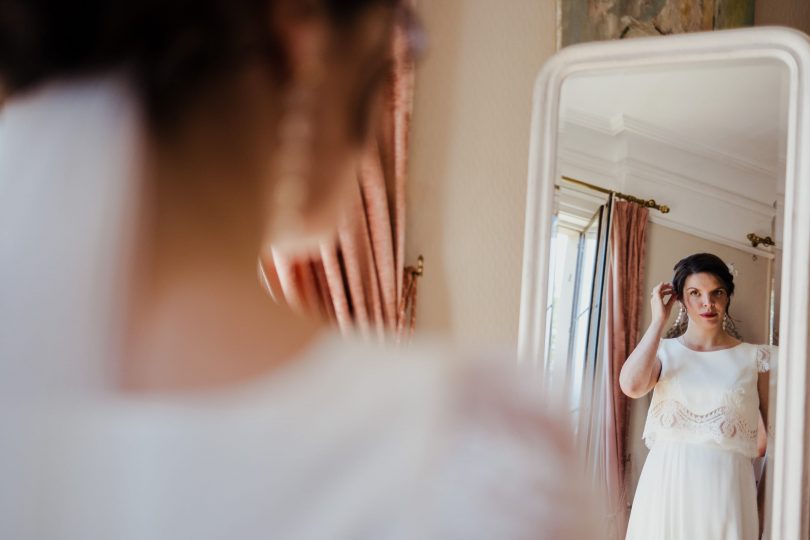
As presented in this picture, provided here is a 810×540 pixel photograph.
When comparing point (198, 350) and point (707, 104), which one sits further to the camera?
point (707, 104)

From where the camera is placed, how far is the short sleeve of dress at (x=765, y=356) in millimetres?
1851

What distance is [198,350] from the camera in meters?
0.33

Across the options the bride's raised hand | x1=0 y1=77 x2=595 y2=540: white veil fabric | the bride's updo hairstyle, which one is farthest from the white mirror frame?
x1=0 y1=77 x2=595 y2=540: white veil fabric

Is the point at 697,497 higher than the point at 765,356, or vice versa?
the point at 765,356

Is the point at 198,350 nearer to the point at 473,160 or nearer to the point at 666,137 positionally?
the point at 666,137

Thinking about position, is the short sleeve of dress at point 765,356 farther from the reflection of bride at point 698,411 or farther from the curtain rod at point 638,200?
the curtain rod at point 638,200

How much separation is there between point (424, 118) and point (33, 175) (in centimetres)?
198

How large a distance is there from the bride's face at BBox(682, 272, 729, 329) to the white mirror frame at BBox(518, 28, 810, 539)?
0.13 meters

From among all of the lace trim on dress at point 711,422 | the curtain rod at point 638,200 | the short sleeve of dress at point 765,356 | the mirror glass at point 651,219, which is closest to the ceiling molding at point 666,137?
the mirror glass at point 651,219

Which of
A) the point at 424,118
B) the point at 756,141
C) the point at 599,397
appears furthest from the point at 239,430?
the point at 424,118

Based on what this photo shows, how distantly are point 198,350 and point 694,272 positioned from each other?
1768 millimetres

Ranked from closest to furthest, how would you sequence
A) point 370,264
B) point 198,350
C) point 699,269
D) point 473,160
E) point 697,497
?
point 198,350 → point 697,497 → point 699,269 → point 370,264 → point 473,160

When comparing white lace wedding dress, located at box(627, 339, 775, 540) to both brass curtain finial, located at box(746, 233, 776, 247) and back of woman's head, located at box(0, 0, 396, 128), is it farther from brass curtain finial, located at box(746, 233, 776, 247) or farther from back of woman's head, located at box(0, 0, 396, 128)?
back of woman's head, located at box(0, 0, 396, 128)

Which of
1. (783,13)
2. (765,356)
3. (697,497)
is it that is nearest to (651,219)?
(765,356)
